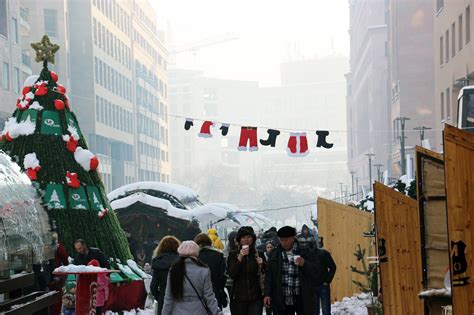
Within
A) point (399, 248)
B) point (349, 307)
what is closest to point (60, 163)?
point (349, 307)

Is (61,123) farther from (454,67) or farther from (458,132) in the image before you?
(454,67)

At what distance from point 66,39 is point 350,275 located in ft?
205

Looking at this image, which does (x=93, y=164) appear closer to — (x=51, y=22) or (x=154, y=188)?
(x=154, y=188)

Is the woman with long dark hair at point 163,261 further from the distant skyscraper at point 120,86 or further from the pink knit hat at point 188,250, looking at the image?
the distant skyscraper at point 120,86

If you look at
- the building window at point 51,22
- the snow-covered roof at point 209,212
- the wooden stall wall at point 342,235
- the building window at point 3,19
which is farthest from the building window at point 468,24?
the building window at point 51,22

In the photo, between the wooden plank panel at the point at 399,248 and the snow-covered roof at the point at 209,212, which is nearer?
the wooden plank panel at the point at 399,248

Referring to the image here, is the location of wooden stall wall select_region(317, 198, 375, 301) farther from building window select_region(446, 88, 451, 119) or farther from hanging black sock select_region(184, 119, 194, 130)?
building window select_region(446, 88, 451, 119)

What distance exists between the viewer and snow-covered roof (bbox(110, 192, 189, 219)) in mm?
35500

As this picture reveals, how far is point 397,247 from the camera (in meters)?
13.3

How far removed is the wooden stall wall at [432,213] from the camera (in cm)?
1059

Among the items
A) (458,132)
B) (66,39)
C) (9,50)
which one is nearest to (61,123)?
(458,132)

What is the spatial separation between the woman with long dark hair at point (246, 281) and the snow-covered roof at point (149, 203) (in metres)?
21.7

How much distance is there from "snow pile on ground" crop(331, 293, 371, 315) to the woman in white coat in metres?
8.25

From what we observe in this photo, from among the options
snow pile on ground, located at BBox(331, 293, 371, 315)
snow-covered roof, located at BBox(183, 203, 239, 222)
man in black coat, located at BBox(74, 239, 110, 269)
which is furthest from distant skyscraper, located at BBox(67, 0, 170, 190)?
man in black coat, located at BBox(74, 239, 110, 269)
